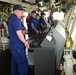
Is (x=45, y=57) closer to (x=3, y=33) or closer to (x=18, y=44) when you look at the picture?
(x=18, y=44)

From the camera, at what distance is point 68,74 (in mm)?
3023

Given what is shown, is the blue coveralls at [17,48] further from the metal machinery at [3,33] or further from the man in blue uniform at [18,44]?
the metal machinery at [3,33]

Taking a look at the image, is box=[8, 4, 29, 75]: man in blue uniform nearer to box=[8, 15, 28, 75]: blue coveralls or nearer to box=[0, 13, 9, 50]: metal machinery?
box=[8, 15, 28, 75]: blue coveralls

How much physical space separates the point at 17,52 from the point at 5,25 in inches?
179

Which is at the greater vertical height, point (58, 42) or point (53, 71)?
point (58, 42)

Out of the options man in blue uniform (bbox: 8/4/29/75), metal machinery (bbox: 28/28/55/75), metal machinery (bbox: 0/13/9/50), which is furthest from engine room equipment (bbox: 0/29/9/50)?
metal machinery (bbox: 28/28/55/75)

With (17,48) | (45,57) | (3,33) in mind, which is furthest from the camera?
(3,33)

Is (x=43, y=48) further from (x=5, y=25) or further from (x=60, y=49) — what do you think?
(x=5, y=25)

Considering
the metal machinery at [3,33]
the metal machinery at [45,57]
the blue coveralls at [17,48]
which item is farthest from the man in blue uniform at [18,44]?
the metal machinery at [3,33]

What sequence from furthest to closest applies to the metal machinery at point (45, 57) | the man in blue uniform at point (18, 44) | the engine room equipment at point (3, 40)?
the engine room equipment at point (3, 40) < the man in blue uniform at point (18, 44) < the metal machinery at point (45, 57)

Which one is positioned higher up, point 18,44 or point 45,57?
point 18,44

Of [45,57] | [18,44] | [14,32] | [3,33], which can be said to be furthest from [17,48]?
[3,33]

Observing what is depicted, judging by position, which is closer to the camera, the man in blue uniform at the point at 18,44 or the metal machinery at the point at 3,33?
the man in blue uniform at the point at 18,44

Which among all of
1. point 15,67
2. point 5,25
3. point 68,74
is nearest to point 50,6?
point 5,25
